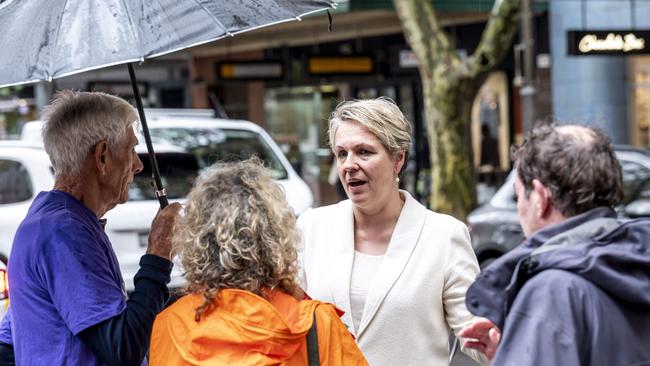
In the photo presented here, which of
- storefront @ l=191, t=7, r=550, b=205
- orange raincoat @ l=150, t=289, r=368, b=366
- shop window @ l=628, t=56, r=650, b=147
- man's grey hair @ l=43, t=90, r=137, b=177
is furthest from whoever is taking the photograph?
storefront @ l=191, t=7, r=550, b=205

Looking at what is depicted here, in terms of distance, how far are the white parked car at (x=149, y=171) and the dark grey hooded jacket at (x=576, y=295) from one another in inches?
246

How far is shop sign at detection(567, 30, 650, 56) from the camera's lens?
1655 centimetres

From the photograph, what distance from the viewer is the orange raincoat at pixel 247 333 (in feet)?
9.53

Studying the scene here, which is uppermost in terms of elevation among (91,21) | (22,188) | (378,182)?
(91,21)

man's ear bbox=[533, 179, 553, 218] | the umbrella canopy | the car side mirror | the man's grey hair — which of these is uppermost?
the umbrella canopy

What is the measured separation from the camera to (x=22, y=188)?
9.91 m

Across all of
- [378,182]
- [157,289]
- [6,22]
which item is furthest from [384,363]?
[6,22]

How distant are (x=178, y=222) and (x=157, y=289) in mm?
235

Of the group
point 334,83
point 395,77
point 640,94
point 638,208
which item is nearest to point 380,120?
point 638,208

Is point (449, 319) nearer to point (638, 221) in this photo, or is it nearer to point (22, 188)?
point (638, 221)

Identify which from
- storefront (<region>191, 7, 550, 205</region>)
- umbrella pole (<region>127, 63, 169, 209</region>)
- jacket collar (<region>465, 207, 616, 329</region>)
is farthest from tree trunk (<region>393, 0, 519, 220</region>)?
jacket collar (<region>465, 207, 616, 329</region>)

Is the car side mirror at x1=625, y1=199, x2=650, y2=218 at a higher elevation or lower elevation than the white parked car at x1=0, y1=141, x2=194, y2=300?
lower

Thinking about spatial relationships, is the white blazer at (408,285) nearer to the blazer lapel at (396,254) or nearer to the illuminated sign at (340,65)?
the blazer lapel at (396,254)

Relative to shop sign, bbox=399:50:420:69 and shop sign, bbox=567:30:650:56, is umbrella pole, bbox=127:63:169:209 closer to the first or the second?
shop sign, bbox=567:30:650:56
